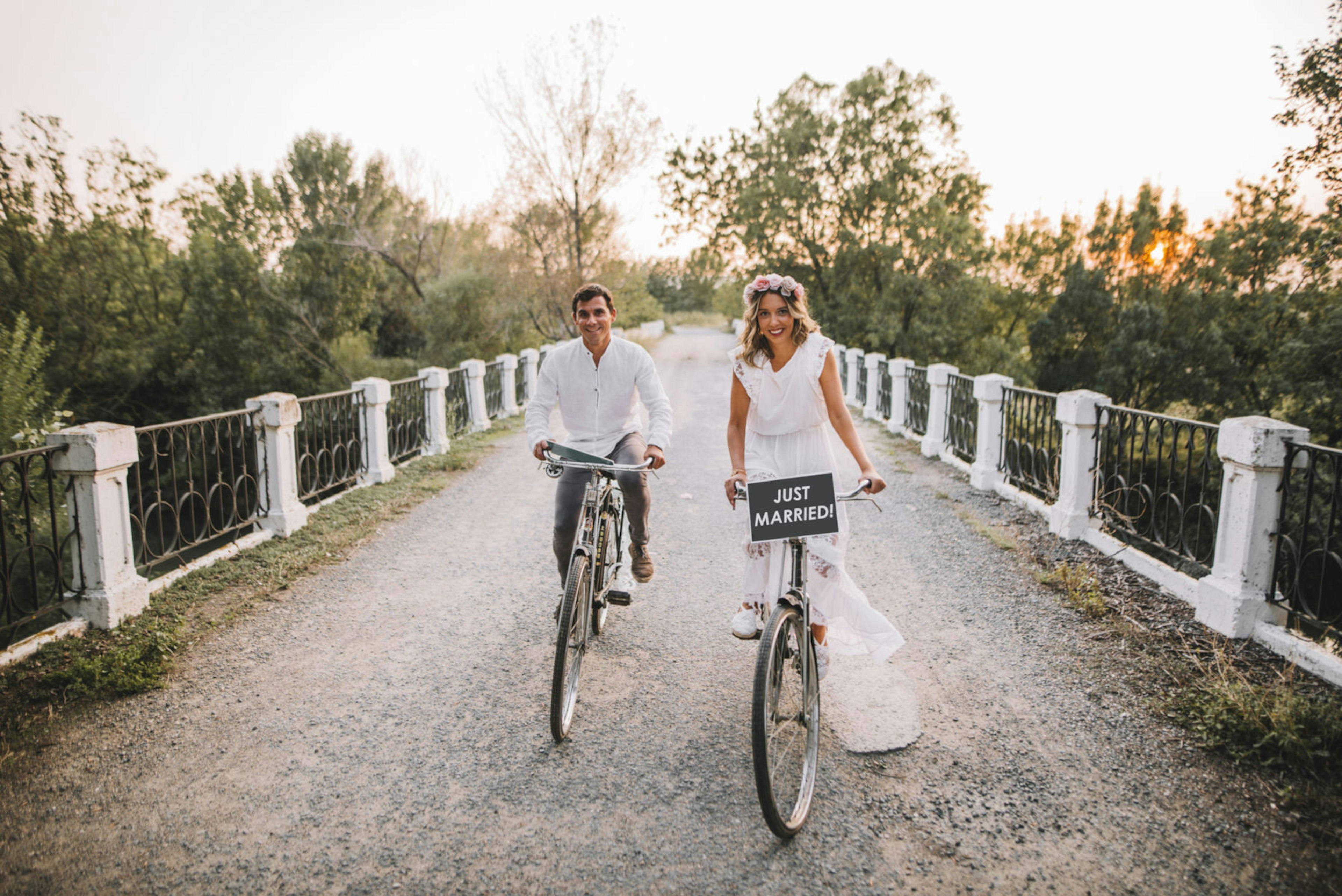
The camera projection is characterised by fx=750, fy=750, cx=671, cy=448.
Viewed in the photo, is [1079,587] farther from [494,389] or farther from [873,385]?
[494,389]

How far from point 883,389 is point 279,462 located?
1155cm

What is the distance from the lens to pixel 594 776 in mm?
3260

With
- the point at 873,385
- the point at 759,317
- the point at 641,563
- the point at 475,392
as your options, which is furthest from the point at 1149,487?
the point at 475,392

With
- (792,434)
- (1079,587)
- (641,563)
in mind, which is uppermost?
(792,434)

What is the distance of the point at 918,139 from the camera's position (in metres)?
26.6

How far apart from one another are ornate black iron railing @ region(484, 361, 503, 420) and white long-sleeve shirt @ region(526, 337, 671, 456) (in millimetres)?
10927

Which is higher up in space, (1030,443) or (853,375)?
(853,375)

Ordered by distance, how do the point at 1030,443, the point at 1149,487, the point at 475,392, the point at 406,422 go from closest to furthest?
the point at 1149,487 < the point at 1030,443 < the point at 406,422 < the point at 475,392

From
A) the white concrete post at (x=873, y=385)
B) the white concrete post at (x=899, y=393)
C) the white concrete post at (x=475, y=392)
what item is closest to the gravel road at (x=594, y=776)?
the white concrete post at (x=899, y=393)

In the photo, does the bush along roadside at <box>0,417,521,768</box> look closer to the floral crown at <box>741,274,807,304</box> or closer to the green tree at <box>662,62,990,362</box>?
the floral crown at <box>741,274,807,304</box>

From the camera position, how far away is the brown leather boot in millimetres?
4527

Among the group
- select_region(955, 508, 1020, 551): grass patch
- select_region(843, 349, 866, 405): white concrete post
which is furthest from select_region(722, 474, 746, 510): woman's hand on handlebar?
select_region(843, 349, 866, 405): white concrete post

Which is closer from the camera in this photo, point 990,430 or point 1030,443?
point 1030,443

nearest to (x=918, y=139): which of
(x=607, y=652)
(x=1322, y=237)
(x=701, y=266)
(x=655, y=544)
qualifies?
(x=701, y=266)
